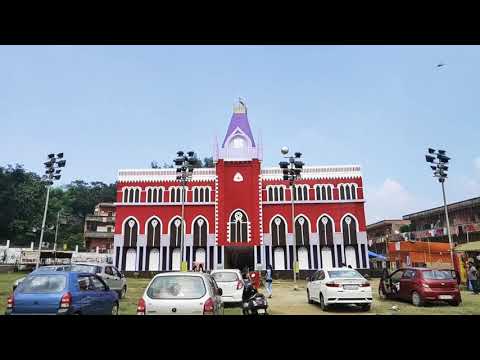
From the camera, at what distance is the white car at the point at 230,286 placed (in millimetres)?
14258

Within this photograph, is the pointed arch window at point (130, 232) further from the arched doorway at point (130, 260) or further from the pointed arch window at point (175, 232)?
the pointed arch window at point (175, 232)

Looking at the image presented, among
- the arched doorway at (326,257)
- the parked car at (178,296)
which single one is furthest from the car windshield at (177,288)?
the arched doorway at (326,257)

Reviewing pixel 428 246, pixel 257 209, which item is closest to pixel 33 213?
pixel 257 209

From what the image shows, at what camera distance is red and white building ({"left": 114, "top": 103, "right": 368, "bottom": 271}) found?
119ft

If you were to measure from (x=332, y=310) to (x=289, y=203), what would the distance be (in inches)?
932

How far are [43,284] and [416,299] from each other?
12746mm

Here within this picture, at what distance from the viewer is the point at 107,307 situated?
34.0 ft

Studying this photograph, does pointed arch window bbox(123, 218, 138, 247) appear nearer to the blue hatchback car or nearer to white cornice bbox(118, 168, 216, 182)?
white cornice bbox(118, 168, 216, 182)

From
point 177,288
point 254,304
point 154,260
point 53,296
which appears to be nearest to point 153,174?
point 154,260

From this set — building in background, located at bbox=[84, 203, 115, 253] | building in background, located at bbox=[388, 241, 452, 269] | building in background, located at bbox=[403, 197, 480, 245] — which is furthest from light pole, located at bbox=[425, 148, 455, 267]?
building in background, located at bbox=[84, 203, 115, 253]

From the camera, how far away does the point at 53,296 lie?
27.5ft

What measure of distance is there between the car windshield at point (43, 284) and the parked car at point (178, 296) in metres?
2.45

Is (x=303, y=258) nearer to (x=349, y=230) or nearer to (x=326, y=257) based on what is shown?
(x=326, y=257)
